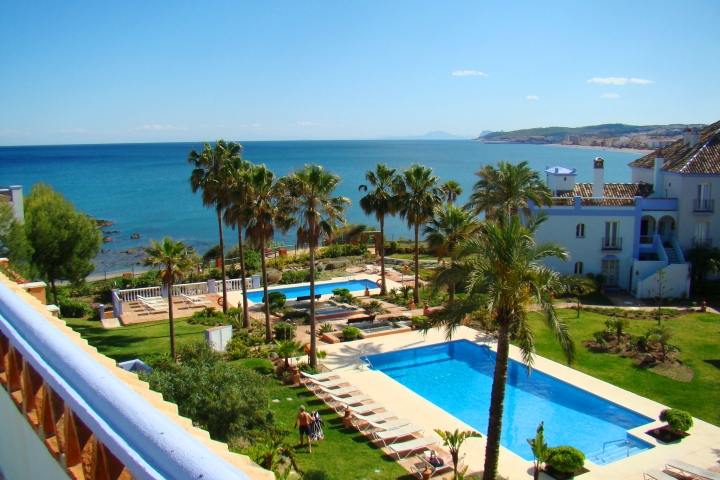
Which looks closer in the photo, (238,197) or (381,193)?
(238,197)

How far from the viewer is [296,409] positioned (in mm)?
17750

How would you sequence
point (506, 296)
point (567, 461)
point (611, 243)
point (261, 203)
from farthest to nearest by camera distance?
1. point (611, 243)
2. point (261, 203)
3. point (567, 461)
4. point (506, 296)

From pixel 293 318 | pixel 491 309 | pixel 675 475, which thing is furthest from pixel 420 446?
pixel 293 318

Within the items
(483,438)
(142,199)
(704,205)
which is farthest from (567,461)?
(142,199)

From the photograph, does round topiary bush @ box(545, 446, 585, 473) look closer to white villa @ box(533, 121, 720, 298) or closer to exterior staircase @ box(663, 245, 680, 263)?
white villa @ box(533, 121, 720, 298)

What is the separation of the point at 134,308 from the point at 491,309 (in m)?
23.7

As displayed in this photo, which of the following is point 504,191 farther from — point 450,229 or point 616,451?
point 616,451

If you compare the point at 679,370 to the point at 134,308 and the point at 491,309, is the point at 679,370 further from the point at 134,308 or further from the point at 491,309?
the point at 134,308

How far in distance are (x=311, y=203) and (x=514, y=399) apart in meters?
9.87

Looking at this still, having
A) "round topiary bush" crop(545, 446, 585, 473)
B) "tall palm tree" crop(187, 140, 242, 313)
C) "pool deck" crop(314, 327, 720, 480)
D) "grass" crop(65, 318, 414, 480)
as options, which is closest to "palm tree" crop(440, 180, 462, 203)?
"pool deck" crop(314, 327, 720, 480)

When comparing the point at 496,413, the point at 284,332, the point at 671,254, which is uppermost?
the point at 671,254

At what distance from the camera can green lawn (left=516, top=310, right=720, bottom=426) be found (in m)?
18.5

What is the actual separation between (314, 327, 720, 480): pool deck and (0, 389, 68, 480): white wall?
1131 cm

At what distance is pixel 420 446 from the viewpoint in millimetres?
14773
